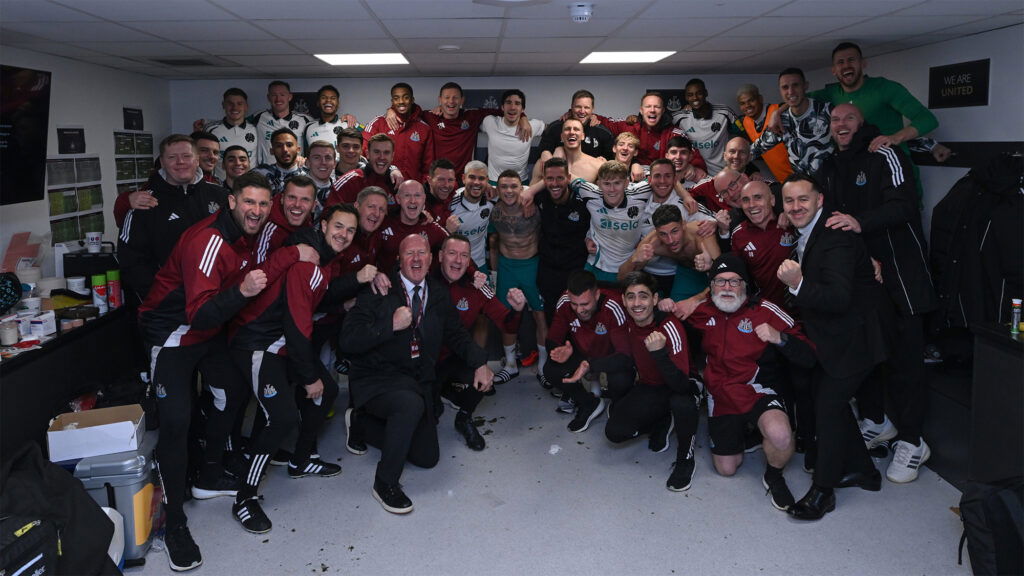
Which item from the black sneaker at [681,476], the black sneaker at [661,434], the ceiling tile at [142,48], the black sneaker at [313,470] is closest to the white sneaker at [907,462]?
the black sneaker at [681,476]

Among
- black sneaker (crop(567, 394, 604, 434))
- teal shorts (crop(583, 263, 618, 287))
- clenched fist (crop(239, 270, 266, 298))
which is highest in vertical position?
clenched fist (crop(239, 270, 266, 298))

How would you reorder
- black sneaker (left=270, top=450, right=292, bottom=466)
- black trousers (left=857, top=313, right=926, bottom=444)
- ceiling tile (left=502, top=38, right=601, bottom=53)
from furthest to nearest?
ceiling tile (left=502, top=38, right=601, bottom=53), black sneaker (left=270, top=450, right=292, bottom=466), black trousers (left=857, top=313, right=926, bottom=444)

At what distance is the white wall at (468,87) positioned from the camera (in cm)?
619

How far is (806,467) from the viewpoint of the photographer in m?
3.40

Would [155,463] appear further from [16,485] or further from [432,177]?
[432,177]

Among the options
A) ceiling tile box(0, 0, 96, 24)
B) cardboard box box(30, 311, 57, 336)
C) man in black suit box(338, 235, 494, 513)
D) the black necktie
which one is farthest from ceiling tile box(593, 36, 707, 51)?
cardboard box box(30, 311, 57, 336)

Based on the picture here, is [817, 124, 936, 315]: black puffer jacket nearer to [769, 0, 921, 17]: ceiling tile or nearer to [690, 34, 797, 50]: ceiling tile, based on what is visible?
[769, 0, 921, 17]: ceiling tile

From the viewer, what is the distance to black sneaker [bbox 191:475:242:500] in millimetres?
3117

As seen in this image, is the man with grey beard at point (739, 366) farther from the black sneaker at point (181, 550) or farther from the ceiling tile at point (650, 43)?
the black sneaker at point (181, 550)

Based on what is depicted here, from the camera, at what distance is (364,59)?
4.96 metres

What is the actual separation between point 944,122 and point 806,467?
2434 millimetres

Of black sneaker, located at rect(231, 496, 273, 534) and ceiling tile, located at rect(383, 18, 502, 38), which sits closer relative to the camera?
black sneaker, located at rect(231, 496, 273, 534)

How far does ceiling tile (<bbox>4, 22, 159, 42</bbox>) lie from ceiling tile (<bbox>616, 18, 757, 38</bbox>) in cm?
269

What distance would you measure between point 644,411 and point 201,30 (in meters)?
3.08
